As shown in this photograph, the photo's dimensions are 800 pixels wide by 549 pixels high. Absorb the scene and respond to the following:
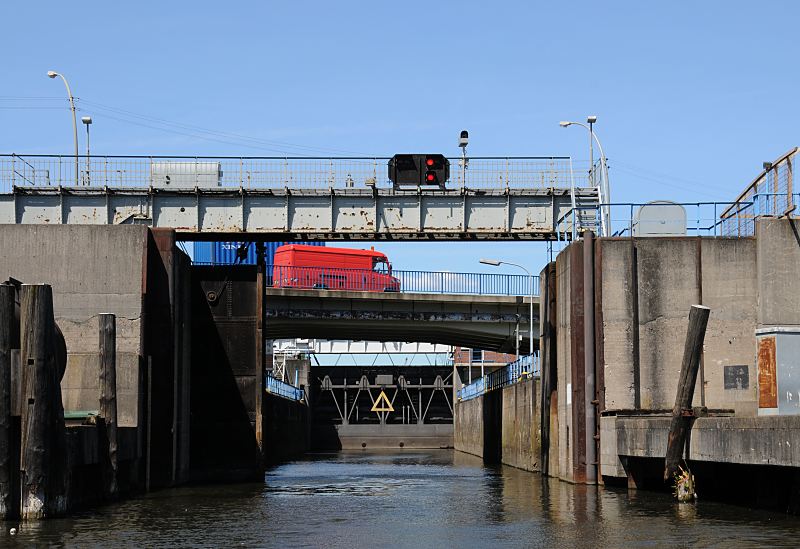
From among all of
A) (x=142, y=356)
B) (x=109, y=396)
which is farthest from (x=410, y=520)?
(x=142, y=356)

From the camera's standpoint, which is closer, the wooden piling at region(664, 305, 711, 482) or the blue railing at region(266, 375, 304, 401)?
the wooden piling at region(664, 305, 711, 482)

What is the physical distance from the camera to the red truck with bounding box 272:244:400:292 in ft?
222

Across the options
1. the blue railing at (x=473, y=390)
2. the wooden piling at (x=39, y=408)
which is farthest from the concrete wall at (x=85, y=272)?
the blue railing at (x=473, y=390)

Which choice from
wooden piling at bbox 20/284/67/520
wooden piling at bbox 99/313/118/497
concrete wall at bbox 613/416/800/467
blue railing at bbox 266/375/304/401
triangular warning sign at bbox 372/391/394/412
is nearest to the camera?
concrete wall at bbox 613/416/800/467

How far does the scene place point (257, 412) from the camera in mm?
36750

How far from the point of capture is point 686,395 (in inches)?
1084

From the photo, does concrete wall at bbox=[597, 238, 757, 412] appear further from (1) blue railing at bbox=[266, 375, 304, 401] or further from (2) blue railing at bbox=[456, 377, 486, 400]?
(2) blue railing at bbox=[456, 377, 486, 400]

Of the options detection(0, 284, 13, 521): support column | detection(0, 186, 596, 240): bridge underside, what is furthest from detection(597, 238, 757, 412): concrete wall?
detection(0, 284, 13, 521): support column

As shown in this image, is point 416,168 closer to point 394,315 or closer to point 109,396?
point 109,396

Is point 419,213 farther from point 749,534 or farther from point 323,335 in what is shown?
point 323,335

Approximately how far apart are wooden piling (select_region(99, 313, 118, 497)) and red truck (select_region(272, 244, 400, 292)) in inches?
1229

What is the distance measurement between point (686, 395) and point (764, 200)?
9841mm

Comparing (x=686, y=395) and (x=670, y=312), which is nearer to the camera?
(x=686, y=395)

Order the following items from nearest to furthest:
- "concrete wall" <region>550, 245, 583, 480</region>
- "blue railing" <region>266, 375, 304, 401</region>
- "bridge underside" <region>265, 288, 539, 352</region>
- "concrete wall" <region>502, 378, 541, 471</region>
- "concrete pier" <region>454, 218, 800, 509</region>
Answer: "concrete pier" <region>454, 218, 800, 509</region>
"concrete wall" <region>550, 245, 583, 480</region>
"concrete wall" <region>502, 378, 541, 471</region>
"blue railing" <region>266, 375, 304, 401</region>
"bridge underside" <region>265, 288, 539, 352</region>
